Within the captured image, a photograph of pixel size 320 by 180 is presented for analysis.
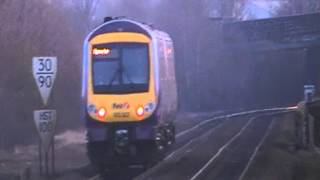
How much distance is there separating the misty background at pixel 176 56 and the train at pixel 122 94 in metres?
5.63

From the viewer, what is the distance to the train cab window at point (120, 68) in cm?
2156

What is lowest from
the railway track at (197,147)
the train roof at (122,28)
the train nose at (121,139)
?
the railway track at (197,147)

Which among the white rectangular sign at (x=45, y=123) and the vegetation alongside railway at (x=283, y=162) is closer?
the white rectangular sign at (x=45, y=123)

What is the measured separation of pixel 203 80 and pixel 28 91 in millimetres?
42693

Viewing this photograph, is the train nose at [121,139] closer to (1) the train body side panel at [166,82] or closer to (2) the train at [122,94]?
(2) the train at [122,94]

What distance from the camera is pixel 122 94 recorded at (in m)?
21.5

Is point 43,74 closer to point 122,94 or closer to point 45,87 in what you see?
point 45,87

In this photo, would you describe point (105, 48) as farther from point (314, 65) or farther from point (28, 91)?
point (314, 65)

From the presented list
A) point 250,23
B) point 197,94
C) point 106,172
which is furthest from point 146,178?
point 250,23

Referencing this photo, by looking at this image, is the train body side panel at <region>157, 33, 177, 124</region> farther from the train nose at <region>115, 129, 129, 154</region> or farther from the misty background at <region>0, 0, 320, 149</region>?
the misty background at <region>0, 0, 320, 149</region>

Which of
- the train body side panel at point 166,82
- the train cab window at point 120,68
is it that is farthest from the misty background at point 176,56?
the train cab window at point 120,68

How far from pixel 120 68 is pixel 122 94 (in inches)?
26.4

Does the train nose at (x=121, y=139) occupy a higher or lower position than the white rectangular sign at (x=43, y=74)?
lower

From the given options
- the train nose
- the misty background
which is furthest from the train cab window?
the misty background
